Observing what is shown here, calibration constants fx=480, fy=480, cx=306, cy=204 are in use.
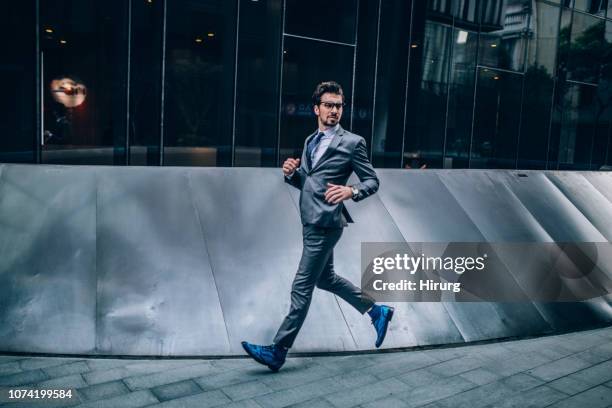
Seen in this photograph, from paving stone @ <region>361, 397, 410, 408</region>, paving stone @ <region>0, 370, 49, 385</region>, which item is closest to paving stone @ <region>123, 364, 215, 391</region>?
paving stone @ <region>0, 370, 49, 385</region>

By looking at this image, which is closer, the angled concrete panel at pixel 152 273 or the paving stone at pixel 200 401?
the paving stone at pixel 200 401

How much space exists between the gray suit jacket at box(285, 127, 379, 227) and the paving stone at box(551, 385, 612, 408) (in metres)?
2.20

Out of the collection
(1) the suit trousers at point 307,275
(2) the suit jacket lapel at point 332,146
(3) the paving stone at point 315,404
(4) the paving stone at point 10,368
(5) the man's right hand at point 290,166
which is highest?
(2) the suit jacket lapel at point 332,146

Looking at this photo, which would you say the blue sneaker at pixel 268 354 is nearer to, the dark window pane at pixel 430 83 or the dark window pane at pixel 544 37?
the dark window pane at pixel 430 83

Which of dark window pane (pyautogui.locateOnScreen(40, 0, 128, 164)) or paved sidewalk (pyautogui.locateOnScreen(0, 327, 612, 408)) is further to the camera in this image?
dark window pane (pyautogui.locateOnScreen(40, 0, 128, 164))

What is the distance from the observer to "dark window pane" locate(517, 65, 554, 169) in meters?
13.9

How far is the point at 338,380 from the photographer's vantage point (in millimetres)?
3939

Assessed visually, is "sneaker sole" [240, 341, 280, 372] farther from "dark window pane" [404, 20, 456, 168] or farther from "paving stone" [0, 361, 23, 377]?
"dark window pane" [404, 20, 456, 168]

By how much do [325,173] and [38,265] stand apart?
3.10m

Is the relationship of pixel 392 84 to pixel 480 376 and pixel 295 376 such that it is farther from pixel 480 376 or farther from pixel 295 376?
pixel 295 376

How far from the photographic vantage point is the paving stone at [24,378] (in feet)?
11.8

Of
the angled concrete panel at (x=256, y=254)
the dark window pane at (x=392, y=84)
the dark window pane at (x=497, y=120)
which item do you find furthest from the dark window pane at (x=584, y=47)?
the angled concrete panel at (x=256, y=254)

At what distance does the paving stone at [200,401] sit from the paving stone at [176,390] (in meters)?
0.06

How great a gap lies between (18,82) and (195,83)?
8.46 m
